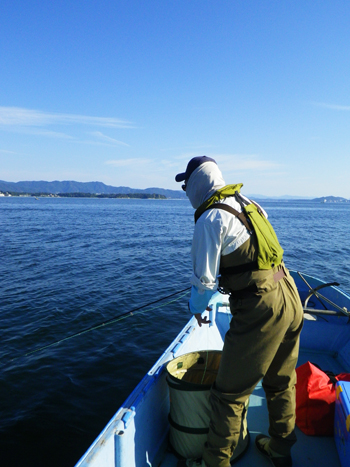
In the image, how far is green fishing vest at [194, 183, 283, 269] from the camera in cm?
216

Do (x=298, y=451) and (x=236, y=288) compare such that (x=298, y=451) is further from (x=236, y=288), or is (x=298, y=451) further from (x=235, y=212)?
(x=235, y=212)

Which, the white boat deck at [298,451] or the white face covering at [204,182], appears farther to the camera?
the white boat deck at [298,451]

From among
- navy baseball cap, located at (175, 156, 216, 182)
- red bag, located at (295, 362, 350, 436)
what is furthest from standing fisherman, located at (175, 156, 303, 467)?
red bag, located at (295, 362, 350, 436)

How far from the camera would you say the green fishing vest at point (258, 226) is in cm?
216

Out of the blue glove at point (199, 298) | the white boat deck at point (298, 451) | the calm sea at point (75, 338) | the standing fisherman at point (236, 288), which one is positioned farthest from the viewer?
the calm sea at point (75, 338)

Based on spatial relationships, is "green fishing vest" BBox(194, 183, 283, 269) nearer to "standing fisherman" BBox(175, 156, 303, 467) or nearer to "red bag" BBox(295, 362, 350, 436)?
"standing fisherman" BBox(175, 156, 303, 467)

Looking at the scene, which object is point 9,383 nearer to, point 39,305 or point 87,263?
point 39,305

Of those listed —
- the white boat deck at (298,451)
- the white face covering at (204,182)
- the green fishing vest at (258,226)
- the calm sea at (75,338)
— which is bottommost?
the calm sea at (75,338)

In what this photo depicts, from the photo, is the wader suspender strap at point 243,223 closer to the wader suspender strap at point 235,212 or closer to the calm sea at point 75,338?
the wader suspender strap at point 235,212

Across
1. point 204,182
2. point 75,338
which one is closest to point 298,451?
point 204,182

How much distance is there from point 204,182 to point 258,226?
51 centimetres

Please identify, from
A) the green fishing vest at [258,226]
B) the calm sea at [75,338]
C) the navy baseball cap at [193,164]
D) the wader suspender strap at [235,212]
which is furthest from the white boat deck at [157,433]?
the calm sea at [75,338]

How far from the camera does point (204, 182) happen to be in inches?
92.3

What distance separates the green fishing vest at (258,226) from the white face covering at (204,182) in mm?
84
